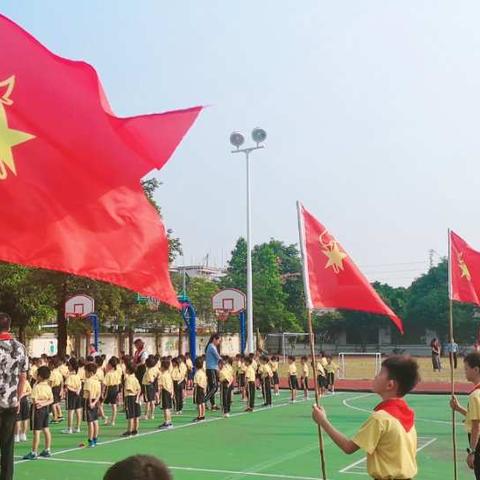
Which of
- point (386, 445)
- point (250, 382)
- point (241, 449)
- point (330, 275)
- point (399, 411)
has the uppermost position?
point (330, 275)

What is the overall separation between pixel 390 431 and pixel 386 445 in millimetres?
92

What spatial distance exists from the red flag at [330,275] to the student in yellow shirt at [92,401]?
746 cm

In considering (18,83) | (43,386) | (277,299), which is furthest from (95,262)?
(277,299)

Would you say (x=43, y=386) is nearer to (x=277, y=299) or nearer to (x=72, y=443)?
(x=72, y=443)

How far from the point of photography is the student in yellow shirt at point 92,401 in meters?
13.0

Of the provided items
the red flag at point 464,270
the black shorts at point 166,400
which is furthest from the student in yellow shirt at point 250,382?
the red flag at point 464,270

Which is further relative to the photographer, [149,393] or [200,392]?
[149,393]

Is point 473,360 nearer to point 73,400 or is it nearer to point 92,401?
point 92,401

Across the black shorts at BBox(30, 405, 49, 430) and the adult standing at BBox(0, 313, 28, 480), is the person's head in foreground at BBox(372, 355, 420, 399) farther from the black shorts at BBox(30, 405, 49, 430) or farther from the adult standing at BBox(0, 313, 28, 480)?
the black shorts at BBox(30, 405, 49, 430)

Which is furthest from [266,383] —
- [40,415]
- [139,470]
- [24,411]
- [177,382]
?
[139,470]

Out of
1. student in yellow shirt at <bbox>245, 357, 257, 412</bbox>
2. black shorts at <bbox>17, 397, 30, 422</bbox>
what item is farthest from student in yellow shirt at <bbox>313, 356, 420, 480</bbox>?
student in yellow shirt at <bbox>245, 357, 257, 412</bbox>

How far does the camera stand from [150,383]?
1677 centimetres

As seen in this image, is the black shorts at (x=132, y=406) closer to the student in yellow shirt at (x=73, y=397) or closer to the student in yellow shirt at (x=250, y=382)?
the student in yellow shirt at (x=73, y=397)

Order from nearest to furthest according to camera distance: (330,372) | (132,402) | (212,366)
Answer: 1. (132,402)
2. (212,366)
3. (330,372)
